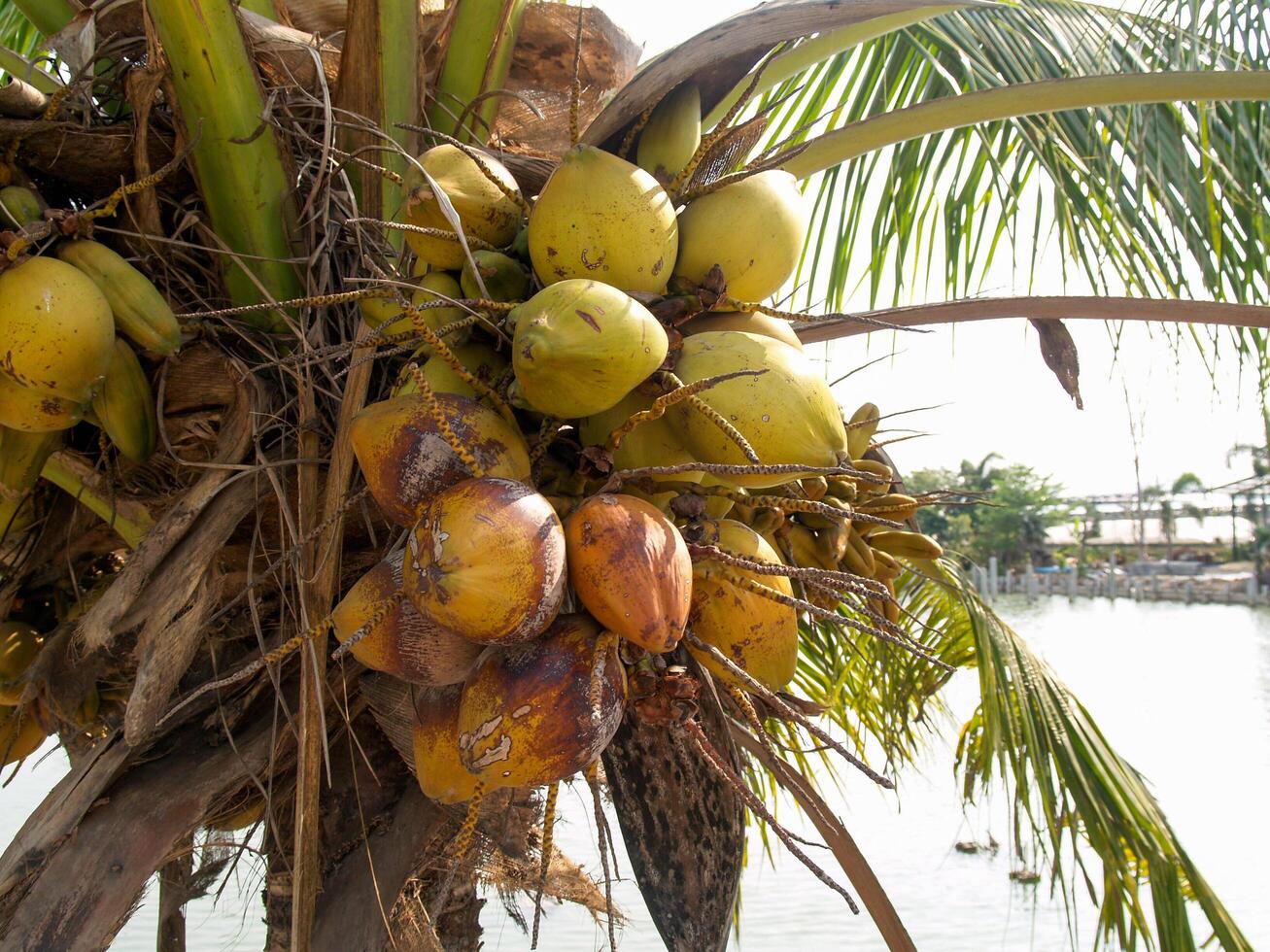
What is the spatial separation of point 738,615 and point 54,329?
27.3 inches

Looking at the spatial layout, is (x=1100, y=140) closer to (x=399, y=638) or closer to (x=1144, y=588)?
(x=399, y=638)

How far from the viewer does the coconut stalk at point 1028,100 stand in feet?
4.59

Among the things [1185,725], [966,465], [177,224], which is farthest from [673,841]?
[966,465]

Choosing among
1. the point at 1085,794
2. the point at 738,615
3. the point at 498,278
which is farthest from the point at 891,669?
the point at 498,278

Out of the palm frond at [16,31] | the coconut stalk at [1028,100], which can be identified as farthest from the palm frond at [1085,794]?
the palm frond at [16,31]

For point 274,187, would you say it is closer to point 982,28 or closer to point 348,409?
point 348,409

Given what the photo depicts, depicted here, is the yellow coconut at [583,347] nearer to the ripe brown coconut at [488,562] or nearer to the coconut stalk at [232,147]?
the ripe brown coconut at [488,562]

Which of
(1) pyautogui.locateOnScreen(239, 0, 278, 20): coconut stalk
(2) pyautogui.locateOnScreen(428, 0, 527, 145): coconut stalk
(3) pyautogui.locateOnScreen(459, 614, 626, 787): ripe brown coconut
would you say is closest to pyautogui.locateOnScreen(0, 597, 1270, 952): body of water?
(3) pyautogui.locateOnScreen(459, 614, 626, 787): ripe brown coconut

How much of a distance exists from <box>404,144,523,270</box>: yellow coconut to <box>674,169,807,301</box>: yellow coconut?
6.3 inches

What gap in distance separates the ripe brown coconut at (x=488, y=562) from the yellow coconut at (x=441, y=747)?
15 cm

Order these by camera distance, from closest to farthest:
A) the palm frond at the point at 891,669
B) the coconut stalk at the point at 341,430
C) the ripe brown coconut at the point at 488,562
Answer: the ripe brown coconut at the point at 488,562 → the coconut stalk at the point at 341,430 → the palm frond at the point at 891,669

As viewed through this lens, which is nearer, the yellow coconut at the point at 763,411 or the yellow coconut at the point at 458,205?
the yellow coconut at the point at 763,411

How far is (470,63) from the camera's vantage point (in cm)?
133

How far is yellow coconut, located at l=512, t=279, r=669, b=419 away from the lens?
2.21 feet
